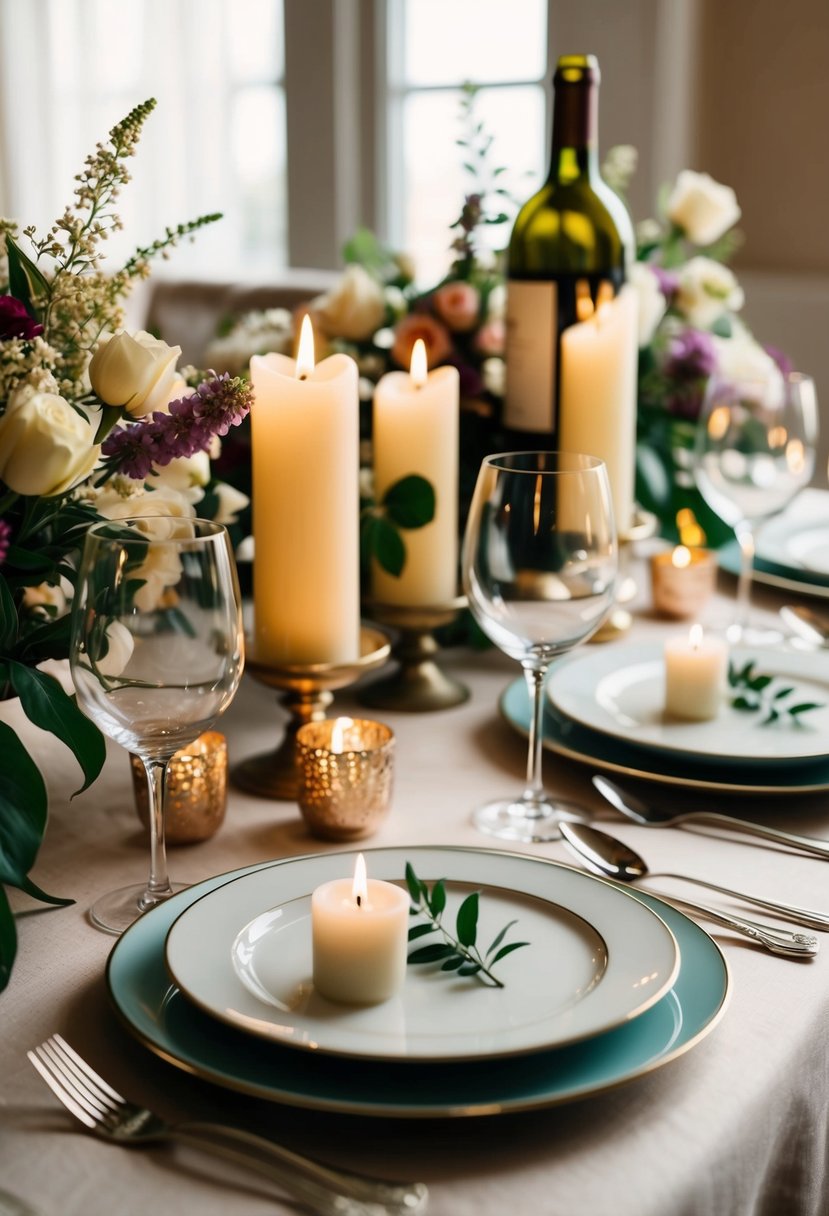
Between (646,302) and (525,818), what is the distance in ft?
2.46

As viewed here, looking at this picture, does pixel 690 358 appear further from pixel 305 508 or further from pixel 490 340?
pixel 305 508

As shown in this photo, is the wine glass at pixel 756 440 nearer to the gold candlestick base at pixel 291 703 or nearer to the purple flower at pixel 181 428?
the gold candlestick base at pixel 291 703

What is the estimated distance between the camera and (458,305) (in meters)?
1.32

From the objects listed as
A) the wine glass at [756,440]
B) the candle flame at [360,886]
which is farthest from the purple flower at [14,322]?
the wine glass at [756,440]

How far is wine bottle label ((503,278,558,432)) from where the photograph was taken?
120 centimetres

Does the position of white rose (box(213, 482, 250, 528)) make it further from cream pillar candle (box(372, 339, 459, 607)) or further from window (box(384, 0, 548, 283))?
window (box(384, 0, 548, 283))

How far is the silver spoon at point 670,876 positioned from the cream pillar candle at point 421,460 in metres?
0.32

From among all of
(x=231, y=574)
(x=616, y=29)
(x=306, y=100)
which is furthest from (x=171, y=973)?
(x=306, y=100)

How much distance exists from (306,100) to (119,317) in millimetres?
3377

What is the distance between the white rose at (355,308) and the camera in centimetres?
138

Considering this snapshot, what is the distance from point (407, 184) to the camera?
3.91 m

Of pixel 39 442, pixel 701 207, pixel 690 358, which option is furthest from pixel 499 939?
pixel 701 207

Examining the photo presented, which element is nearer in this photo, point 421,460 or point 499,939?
point 499,939

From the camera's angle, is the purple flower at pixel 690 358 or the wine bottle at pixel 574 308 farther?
the purple flower at pixel 690 358
